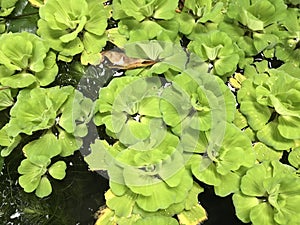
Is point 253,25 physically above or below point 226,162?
above

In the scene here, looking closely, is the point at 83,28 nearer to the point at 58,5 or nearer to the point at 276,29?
the point at 58,5

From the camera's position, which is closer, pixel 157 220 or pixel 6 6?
pixel 157 220

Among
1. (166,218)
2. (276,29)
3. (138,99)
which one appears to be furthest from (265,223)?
(276,29)

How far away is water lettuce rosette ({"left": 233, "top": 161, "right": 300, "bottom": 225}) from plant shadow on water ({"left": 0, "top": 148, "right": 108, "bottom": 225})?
1.28 feet

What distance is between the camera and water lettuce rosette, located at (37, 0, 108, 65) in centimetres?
152

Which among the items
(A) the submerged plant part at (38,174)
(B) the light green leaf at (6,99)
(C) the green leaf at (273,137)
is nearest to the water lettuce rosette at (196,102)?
(C) the green leaf at (273,137)

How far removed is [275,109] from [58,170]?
0.63 metres

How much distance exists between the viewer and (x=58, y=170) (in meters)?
1.41

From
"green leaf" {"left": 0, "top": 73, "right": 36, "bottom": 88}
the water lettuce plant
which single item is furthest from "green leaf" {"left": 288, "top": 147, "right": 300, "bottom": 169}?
"green leaf" {"left": 0, "top": 73, "right": 36, "bottom": 88}

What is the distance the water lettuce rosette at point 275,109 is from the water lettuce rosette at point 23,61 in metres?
0.60

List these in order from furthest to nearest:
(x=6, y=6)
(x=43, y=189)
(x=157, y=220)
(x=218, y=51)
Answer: (x=6, y=6) < (x=218, y=51) < (x=43, y=189) < (x=157, y=220)

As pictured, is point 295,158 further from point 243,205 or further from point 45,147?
point 45,147

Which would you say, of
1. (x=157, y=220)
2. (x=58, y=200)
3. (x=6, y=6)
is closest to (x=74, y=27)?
(x=6, y=6)

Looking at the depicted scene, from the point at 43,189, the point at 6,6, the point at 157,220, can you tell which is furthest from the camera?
the point at 6,6
